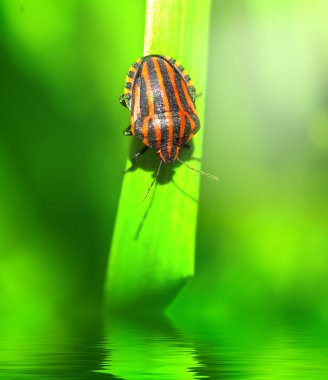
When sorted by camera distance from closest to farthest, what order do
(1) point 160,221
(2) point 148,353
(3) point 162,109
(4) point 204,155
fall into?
1. (2) point 148,353
2. (1) point 160,221
3. (3) point 162,109
4. (4) point 204,155

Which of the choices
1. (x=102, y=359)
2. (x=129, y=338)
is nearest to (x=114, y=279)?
(x=129, y=338)

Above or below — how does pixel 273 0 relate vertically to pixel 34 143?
above

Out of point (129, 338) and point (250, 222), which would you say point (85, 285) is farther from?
point (250, 222)

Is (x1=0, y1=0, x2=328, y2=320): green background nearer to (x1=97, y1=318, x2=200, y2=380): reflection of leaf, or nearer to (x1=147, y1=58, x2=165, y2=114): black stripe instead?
(x1=147, y1=58, x2=165, y2=114): black stripe

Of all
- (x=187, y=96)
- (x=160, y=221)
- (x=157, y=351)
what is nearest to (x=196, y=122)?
(x=187, y=96)

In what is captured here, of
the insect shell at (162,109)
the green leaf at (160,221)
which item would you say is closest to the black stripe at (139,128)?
the insect shell at (162,109)

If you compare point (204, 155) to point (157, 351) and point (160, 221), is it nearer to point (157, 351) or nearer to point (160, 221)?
point (160, 221)

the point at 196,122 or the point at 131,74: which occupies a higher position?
the point at 131,74
